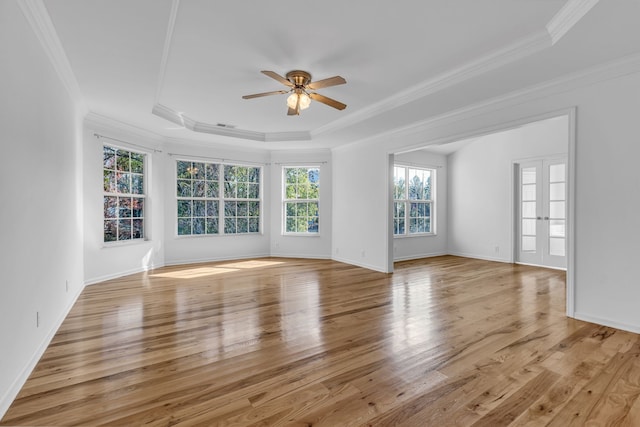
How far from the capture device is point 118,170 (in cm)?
520

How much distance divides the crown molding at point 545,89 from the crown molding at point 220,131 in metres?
2.28

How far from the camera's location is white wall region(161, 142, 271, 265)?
6090mm

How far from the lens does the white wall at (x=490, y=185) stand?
239 inches

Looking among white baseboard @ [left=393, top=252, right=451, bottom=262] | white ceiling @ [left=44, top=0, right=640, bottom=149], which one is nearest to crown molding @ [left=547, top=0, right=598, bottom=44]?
white ceiling @ [left=44, top=0, right=640, bottom=149]

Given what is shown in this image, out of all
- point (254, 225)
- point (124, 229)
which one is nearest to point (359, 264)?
point (254, 225)

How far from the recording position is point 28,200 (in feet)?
7.21

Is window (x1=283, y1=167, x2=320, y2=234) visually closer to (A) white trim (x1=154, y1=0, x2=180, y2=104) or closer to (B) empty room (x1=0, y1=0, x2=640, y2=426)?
(B) empty room (x1=0, y1=0, x2=640, y2=426)

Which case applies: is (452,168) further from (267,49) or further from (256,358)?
(256,358)

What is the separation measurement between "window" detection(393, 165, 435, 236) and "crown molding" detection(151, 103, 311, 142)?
2488 millimetres

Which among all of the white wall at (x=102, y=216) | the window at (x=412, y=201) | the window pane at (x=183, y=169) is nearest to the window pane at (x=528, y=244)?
the window at (x=412, y=201)

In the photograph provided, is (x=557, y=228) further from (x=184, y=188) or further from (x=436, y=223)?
(x=184, y=188)

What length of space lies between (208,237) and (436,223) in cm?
532

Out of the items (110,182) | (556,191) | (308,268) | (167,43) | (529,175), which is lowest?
(308,268)

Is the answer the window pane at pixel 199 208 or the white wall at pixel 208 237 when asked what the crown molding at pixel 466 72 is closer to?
the white wall at pixel 208 237
